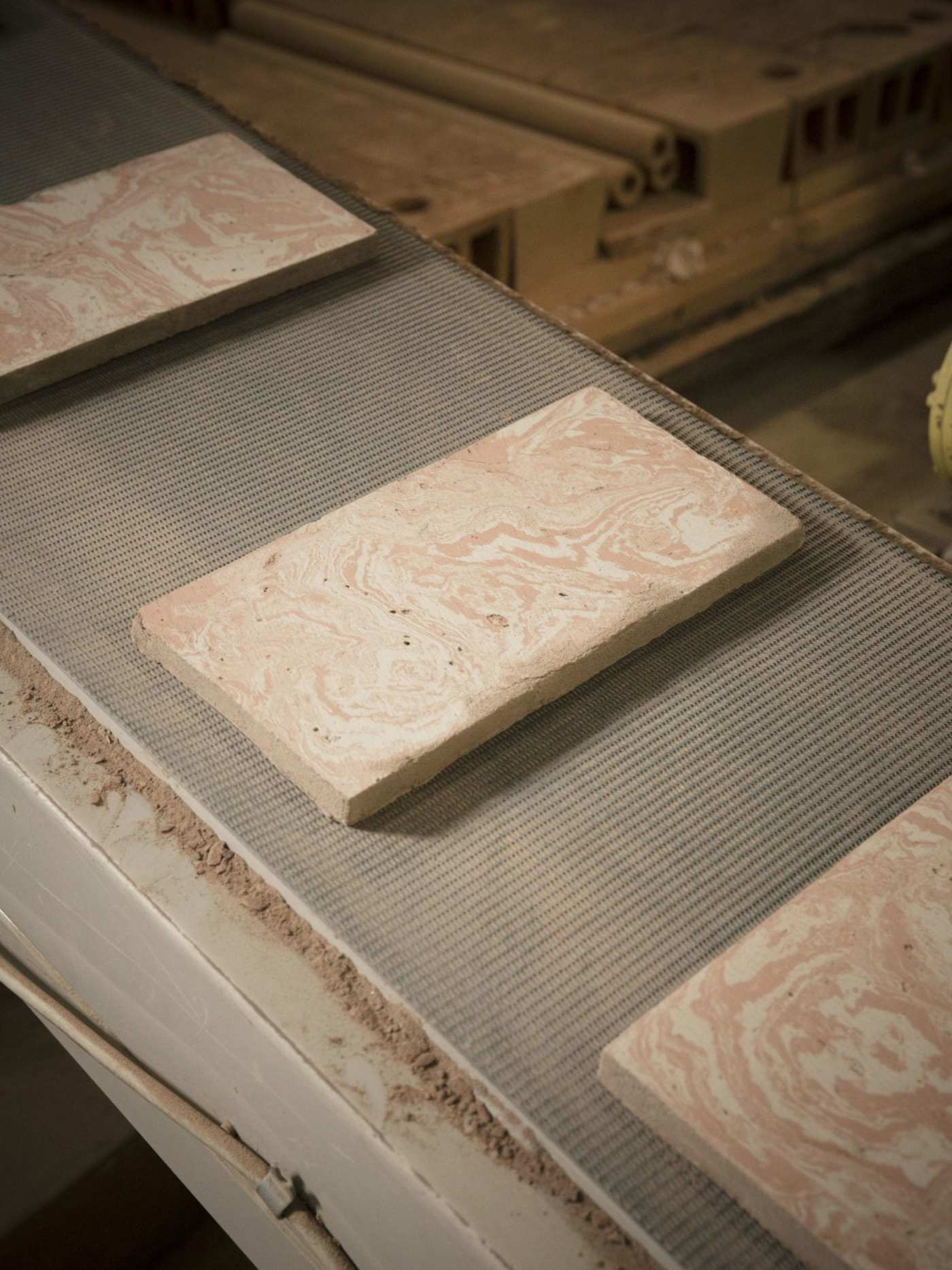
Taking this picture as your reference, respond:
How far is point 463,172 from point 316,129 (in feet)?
1.89

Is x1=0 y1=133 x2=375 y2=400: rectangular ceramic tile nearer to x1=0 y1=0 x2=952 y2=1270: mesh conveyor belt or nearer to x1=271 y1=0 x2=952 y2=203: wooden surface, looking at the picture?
x1=0 y1=0 x2=952 y2=1270: mesh conveyor belt

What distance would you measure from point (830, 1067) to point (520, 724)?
51cm

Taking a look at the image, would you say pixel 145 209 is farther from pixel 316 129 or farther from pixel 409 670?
pixel 316 129

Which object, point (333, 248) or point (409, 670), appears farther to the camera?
point (333, 248)

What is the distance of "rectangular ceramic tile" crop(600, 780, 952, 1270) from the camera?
3.42ft

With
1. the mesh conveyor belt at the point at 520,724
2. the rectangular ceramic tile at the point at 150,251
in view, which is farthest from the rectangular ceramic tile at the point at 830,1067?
the rectangular ceramic tile at the point at 150,251

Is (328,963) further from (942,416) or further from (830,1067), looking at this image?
(942,416)

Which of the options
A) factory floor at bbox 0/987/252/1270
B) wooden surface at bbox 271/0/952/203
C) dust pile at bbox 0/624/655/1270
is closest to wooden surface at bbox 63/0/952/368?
wooden surface at bbox 271/0/952/203

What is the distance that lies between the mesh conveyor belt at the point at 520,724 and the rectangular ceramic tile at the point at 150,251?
6cm

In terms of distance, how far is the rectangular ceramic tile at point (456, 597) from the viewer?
136 cm

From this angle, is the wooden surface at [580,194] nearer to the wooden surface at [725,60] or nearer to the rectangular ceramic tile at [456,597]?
the wooden surface at [725,60]

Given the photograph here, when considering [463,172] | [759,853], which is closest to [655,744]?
[759,853]

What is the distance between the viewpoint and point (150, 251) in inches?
77.8

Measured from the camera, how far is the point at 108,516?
5.51 feet
